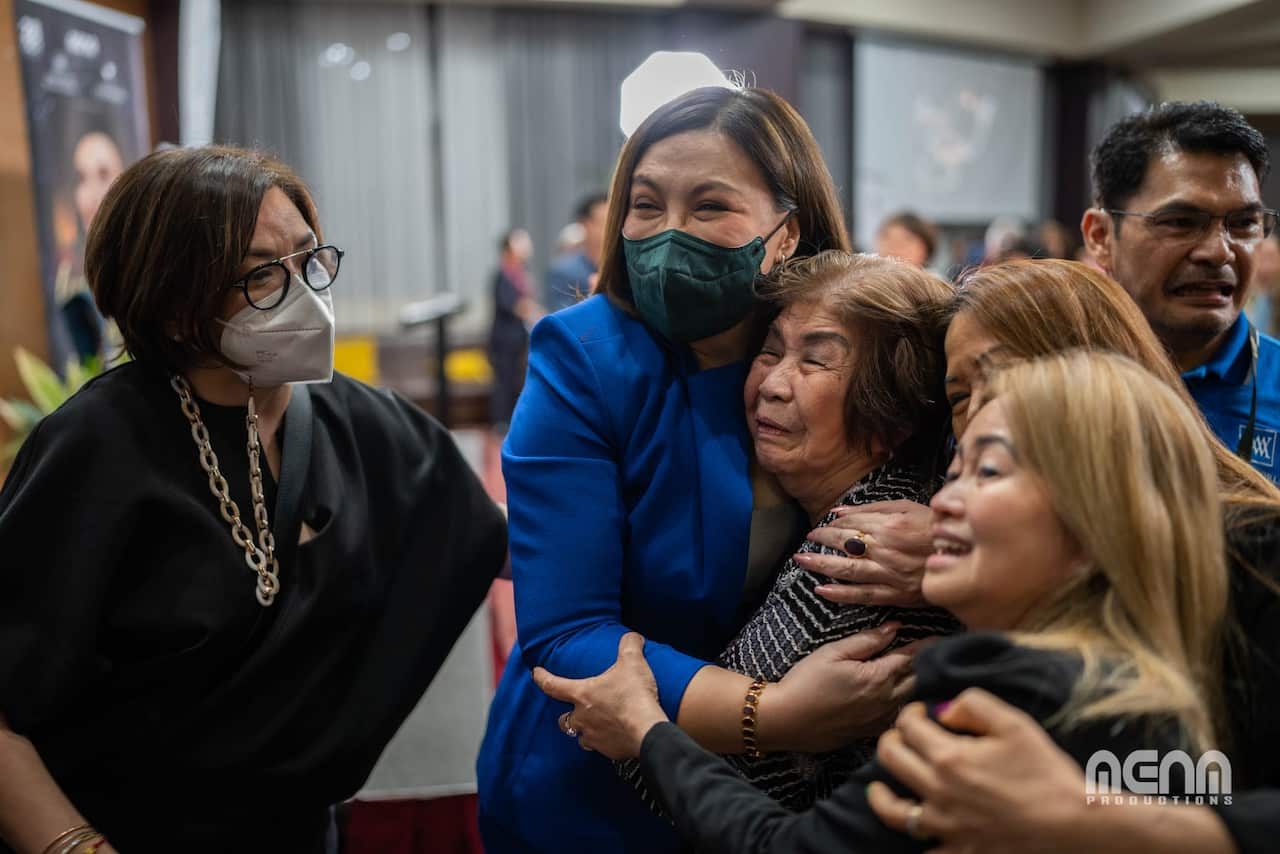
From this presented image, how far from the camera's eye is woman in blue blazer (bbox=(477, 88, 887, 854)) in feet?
4.22

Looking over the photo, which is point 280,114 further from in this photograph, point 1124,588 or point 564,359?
point 1124,588

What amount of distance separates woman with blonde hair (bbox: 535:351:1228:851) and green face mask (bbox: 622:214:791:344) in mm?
463

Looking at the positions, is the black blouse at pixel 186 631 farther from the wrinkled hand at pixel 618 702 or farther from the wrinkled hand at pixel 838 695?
the wrinkled hand at pixel 838 695

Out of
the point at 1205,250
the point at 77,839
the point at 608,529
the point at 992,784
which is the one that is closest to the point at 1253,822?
the point at 992,784

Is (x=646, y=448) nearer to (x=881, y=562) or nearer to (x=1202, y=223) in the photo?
(x=881, y=562)

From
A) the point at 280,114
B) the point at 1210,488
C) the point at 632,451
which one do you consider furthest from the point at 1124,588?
the point at 280,114

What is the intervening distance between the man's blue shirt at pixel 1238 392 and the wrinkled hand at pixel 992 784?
1161mm

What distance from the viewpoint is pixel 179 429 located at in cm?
146

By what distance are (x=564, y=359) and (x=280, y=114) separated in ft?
26.0

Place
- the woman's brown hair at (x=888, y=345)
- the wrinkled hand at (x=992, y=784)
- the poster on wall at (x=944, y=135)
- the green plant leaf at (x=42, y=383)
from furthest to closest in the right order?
the poster on wall at (x=944, y=135)
the green plant leaf at (x=42, y=383)
the woman's brown hair at (x=888, y=345)
the wrinkled hand at (x=992, y=784)

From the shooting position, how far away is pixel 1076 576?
0.91m

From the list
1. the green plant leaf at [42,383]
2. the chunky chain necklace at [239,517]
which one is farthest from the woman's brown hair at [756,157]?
the green plant leaf at [42,383]

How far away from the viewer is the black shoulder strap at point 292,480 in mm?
1514

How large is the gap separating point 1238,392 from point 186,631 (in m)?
1.79
